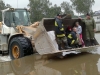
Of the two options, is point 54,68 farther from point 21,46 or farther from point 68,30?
point 68,30

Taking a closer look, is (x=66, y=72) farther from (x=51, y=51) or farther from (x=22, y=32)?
(x=22, y=32)

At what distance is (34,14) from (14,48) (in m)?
42.5

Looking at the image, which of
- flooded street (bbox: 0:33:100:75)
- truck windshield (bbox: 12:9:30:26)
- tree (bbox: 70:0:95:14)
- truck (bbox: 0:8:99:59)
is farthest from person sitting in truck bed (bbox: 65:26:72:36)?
tree (bbox: 70:0:95:14)

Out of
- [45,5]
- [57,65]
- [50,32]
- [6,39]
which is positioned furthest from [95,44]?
[45,5]

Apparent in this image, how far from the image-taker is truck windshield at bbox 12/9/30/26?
34.6ft

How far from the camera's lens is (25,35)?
9422mm

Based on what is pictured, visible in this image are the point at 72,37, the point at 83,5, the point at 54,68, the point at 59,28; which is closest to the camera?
the point at 54,68

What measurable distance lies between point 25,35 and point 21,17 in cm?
171

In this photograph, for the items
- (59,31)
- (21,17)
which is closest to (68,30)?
(59,31)

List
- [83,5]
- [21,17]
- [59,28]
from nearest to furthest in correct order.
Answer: [59,28] < [21,17] < [83,5]

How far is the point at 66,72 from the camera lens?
20.3ft

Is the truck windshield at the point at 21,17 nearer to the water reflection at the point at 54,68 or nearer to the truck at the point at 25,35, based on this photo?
the truck at the point at 25,35

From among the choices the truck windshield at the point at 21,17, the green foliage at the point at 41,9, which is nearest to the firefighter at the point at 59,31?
the truck windshield at the point at 21,17

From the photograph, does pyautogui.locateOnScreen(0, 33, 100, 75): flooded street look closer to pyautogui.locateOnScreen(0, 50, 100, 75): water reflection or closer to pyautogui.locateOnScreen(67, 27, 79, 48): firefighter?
pyautogui.locateOnScreen(0, 50, 100, 75): water reflection
